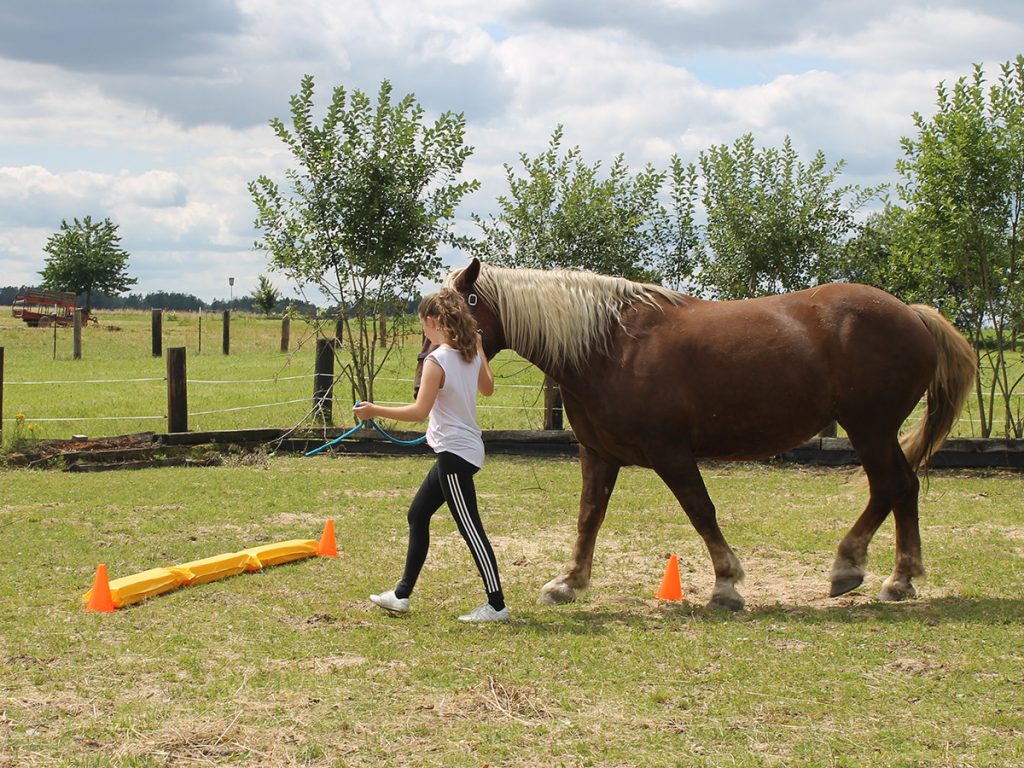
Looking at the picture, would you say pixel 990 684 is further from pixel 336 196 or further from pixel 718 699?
pixel 336 196

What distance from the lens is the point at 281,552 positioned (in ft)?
23.3

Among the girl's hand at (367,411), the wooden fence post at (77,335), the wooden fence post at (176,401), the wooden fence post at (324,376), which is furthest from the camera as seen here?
the wooden fence post at (77,335)

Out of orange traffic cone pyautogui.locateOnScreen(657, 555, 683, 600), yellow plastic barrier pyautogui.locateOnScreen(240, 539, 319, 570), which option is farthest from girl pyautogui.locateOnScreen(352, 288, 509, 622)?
yellow plastic barrier pyautogui.locateOnScreen(240, 539, 319, 570)

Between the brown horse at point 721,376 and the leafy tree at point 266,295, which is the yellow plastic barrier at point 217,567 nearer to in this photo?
the brown horse at point 721,376

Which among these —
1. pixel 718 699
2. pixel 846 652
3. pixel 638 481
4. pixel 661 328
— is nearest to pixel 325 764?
pixel 718 699

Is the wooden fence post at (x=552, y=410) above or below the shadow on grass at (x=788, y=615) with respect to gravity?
above

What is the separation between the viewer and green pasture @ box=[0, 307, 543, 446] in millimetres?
15148

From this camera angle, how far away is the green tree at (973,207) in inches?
492

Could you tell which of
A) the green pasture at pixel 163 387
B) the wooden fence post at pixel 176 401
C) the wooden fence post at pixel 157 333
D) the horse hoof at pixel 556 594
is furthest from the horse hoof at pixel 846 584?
the wooden fence post at pixel 157 333

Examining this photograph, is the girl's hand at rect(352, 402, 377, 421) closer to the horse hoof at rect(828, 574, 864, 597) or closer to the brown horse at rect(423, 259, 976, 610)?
the brown horse at rect(423, 259, 976, 610)

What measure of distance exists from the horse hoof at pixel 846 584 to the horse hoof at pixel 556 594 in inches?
63.2

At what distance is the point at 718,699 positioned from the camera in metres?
4.44

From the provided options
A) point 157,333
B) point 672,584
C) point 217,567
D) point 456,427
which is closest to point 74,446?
point 217,567

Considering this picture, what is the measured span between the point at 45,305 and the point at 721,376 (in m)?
38.7
